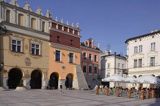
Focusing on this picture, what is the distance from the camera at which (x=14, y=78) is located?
4238cm

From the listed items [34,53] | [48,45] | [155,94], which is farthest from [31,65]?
[155,94]

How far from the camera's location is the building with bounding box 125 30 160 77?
48.6 meters

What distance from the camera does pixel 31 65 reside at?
4278 centimetres

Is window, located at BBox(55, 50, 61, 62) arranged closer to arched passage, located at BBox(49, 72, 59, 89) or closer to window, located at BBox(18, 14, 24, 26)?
arched passage, located at BBox(49, 72, 59, 89)

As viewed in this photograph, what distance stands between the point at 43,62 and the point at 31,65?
8.57 feet

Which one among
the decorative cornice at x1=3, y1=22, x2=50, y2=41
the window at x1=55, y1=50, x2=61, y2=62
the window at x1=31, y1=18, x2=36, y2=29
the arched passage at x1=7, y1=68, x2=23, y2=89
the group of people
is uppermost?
the window at x1=31, y1=18, x2=36, y2=29

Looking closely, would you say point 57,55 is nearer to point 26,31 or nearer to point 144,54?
point 26,31

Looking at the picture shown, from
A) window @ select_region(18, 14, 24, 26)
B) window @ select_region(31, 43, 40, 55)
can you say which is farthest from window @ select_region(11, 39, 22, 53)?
window @ select_region(18, 14, 24, 26)

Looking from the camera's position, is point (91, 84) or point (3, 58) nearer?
point (3, 58)

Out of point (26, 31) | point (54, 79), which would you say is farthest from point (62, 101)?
point (54, 79)

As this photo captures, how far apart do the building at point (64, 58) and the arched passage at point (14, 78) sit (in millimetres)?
5543

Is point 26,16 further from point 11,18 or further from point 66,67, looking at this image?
point 66,67

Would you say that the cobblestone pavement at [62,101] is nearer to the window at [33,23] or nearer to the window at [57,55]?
the window at [33,23]

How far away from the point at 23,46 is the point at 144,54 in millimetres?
21573
